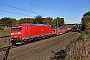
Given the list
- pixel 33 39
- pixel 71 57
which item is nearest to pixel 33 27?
pixel 33 39

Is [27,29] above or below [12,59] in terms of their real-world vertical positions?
above

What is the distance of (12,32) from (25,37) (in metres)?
1.98

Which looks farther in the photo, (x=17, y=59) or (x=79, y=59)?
(x=17, y=59)

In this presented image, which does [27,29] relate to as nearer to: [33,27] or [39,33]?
[33,27]

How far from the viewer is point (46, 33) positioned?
3847 cm

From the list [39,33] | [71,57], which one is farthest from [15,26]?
[71,57]

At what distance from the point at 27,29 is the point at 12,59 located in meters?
13.3

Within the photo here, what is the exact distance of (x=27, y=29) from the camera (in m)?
26.5

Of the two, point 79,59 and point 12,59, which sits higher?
point 79,59

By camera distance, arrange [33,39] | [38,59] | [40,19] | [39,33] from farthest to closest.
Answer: [40,19] → [39,33] → [33,39] → [38,59]

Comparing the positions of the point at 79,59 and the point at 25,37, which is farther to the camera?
the point at 25,37

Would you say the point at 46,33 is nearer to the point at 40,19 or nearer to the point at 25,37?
the point at 25,37

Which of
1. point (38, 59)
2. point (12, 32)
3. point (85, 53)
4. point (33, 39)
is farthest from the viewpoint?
point (33, 39)

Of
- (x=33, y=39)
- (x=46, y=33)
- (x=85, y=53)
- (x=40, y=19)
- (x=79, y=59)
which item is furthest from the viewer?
(x=40, y=19)
